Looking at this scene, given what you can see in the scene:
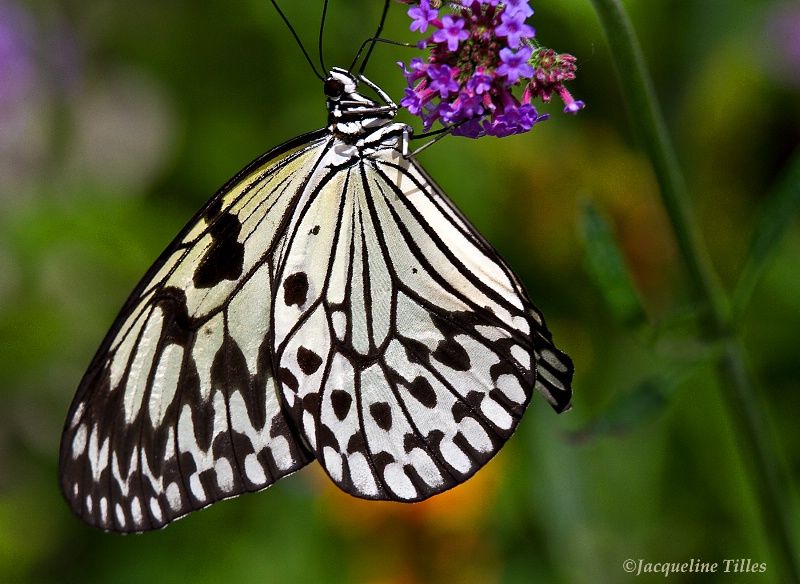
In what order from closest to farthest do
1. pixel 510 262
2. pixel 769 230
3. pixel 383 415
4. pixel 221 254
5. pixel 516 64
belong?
1. pixel 516 64
2. pixel 769 230
3. pixel 221 254
4. pixel 383 415
5. pixel 510 262

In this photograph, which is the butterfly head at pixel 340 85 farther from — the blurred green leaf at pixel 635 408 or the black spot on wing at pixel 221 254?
the blurred green leaf at pixel 635 408

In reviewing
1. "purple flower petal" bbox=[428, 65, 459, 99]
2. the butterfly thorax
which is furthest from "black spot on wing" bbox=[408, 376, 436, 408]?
"purple flower petal" bbox=[428, 65, 459, 99]

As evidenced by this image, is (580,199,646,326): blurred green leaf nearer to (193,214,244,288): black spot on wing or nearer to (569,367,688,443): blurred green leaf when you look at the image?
(569,367,688,443): blurred green leaf

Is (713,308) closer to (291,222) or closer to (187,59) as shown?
(291,222)

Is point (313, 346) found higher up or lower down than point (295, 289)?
lower down

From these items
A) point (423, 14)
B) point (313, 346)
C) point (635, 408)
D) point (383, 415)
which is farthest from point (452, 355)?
point (423, 14)

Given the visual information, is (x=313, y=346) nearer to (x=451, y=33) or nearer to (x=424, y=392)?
(x=424, y=392)

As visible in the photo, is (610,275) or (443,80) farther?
(610,275)
